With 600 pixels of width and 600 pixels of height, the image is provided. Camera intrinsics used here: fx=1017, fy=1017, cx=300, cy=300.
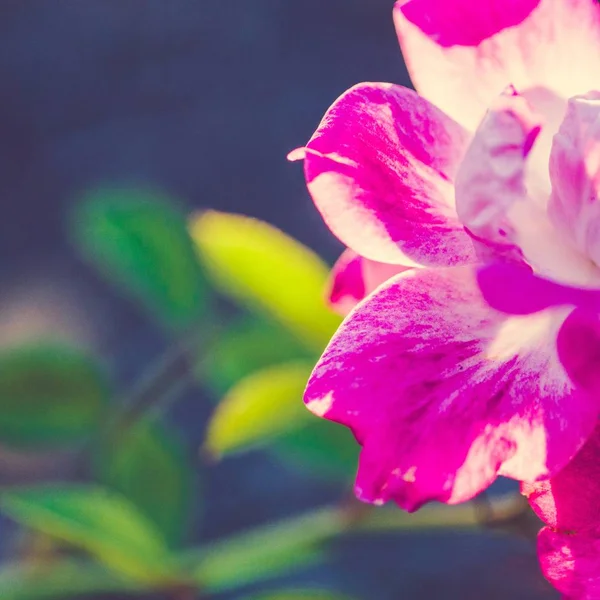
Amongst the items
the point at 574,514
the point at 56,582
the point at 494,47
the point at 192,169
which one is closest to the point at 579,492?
the point at 574,514

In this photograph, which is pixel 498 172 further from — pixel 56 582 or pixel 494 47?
pixel 56 582

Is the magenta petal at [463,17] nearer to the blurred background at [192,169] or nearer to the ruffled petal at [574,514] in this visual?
the ruffled petal at [574,514]

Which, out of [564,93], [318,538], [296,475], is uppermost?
[564,93]

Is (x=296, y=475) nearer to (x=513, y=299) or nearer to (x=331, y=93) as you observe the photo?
(x=331, y=93)

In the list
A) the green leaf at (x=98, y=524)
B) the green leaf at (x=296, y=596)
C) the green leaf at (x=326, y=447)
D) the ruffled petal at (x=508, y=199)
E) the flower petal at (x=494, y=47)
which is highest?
the flower petal at (x=494, y=47)

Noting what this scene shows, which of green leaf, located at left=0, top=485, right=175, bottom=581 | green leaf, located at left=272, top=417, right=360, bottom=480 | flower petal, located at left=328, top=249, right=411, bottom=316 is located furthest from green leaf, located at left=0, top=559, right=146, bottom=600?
flower petal, located at left=328, top=249, right=411, bottom=316

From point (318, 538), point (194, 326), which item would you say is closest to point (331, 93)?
point (194, 326)

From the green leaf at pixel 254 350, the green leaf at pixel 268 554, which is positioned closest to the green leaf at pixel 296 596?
the green leaf at pixel 268 554
